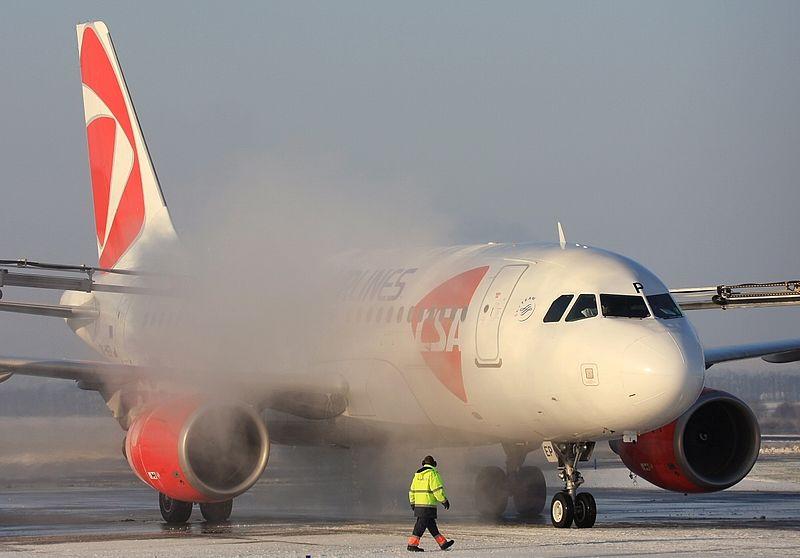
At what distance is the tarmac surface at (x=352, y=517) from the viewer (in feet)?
56.7

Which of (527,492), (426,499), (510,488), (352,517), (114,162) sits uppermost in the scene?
(114,162)

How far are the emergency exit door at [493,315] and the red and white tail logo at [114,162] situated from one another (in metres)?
10.8

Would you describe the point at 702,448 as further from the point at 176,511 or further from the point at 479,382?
the point at 176,511

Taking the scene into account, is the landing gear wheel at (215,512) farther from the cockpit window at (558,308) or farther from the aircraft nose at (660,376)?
the aircraft nose at (660,376)

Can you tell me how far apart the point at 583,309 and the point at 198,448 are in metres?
6.20

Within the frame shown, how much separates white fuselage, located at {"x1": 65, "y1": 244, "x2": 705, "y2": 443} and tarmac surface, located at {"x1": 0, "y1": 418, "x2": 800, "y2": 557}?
5.39ft

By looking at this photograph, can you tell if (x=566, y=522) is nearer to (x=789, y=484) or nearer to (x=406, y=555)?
(x=406, y=555)

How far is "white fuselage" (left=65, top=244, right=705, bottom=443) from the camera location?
18750 millimetres

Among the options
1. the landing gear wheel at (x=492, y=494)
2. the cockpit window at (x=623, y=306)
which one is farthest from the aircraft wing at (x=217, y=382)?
the cockpit window at (x=623, y=306)

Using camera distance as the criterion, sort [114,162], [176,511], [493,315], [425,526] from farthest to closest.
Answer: [114,162] → [176,511] → [493,315] → [425,526]

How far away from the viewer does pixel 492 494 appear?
985 inches

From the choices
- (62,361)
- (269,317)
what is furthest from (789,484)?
(62,361)

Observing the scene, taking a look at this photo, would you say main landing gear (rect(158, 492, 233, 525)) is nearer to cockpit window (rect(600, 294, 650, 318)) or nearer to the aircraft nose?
cockpit window (rect(600, 294, 650, 318))

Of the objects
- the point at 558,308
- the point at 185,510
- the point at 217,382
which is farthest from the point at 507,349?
the point at 185,510
